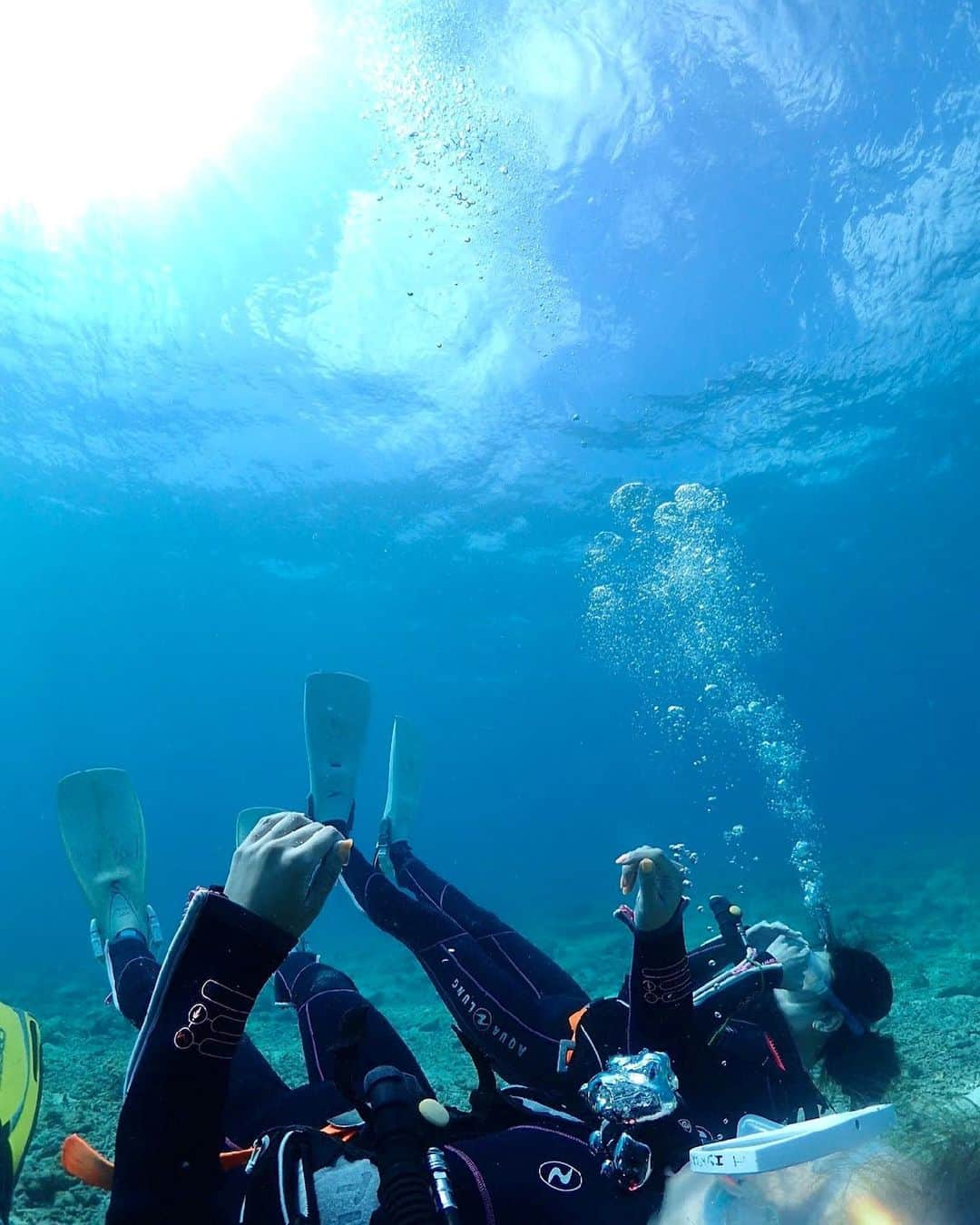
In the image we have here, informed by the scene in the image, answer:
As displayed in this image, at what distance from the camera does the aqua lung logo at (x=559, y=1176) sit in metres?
1.95

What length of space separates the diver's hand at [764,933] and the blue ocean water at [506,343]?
44.1 feet

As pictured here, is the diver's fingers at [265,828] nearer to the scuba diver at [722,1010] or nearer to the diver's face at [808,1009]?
the scuba diver at [722,1010]

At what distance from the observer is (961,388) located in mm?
24891

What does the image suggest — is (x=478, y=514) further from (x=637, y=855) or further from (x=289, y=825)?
(x=289, y=825)

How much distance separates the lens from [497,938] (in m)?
5.00

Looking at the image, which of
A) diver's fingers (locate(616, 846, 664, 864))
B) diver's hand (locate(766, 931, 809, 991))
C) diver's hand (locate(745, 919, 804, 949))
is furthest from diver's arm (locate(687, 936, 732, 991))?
diver's fingers (locate(616, 846, 664, 864))

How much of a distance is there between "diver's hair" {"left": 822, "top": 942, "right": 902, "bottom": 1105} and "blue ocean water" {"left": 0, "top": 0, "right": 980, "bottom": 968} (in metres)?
13.7

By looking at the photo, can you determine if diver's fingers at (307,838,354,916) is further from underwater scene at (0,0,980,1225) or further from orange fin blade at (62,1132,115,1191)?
orange fin blade at (62,1132,115,1191)

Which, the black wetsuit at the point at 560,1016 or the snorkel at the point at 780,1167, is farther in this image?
the black wetsuit at the point at 560,1016

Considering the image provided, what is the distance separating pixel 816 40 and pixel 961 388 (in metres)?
16.3

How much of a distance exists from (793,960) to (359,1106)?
8.64 ft

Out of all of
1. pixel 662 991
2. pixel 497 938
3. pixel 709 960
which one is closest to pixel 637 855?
pixel 662 991

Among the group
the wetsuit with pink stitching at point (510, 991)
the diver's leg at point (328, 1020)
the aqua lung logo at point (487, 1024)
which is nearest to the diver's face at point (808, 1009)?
the wetsuit with pink stitching at point (510, 991)

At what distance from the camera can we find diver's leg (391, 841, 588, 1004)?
461 cm
